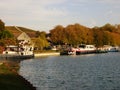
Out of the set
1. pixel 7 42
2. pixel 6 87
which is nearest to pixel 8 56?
pixel 7 42

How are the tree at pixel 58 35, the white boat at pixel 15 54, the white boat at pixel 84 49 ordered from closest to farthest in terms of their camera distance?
1. the white boat at pixel 15 54
2. the white boat at pixel 84 49
3. the tree at pixel 58 35

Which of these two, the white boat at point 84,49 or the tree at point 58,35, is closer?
the white boat at point 84,49

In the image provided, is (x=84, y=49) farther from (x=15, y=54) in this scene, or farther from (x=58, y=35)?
(x=15, y=54)

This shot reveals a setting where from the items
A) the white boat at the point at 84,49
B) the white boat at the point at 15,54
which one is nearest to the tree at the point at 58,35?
the white boat at the point at 84,49

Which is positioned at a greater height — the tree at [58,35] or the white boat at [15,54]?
the tree at [58,35]

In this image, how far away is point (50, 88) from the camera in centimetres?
4366

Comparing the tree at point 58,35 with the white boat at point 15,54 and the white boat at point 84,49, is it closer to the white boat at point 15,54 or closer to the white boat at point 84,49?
the white boat at point 84,49

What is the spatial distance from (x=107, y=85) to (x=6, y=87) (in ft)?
49.7

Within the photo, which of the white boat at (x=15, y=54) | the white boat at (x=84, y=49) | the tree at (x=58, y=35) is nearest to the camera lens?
the white boat at (x=15, y=54)

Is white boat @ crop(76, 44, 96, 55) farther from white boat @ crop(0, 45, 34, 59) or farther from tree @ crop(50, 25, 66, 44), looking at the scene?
white boat @ crop(0, 45, 34, 59)

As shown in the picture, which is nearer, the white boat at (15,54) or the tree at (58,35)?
→ the white boat at (15,54)

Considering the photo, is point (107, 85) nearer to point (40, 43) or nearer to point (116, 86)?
point (116, 86)

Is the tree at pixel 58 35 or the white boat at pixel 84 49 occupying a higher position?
the tree at pixel 58 35

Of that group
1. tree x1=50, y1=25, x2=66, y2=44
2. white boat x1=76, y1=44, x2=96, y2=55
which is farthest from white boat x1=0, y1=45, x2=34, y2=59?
tree x1=50, y1=25, x2=66, y2=44
